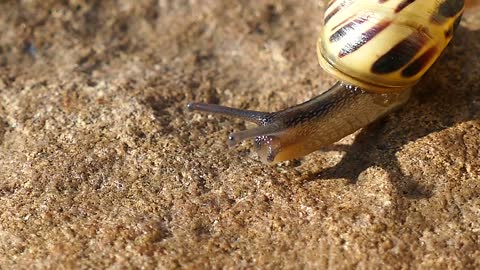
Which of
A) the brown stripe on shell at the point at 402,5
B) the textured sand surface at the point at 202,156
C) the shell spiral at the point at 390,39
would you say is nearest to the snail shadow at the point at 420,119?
the textured sand surface at the point at 202,156

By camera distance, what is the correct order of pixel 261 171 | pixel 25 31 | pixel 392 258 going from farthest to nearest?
pixel 25 31
pixel 261 171
pixel 392 258

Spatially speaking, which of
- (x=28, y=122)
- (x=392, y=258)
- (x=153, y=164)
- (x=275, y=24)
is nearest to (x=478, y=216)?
(x=392, y=258)

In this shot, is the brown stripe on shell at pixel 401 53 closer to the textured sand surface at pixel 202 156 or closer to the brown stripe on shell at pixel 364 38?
the brown stripe on shell at pixel 364 38

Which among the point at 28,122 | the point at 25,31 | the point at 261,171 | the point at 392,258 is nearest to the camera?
the point at 392,258

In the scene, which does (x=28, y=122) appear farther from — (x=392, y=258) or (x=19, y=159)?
(x=392, y=258)

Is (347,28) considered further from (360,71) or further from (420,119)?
(420,119)
